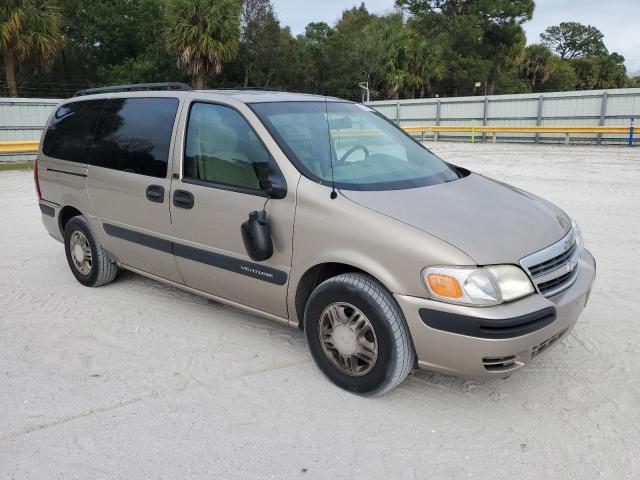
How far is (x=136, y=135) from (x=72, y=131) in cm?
102

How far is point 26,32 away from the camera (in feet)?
70.8

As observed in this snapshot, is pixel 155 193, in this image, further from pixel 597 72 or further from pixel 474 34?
pixel 597 72

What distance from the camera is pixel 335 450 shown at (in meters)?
2.63

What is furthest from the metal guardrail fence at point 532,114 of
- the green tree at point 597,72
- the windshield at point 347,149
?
the green tree at point 597,72

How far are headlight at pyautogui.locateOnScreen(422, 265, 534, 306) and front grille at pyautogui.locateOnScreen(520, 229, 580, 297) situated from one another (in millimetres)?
147

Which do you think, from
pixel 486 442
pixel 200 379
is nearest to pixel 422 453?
pixel 486 442

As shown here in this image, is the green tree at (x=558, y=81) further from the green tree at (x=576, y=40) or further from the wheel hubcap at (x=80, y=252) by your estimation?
the wheel hubcap at (x=80, y=252)

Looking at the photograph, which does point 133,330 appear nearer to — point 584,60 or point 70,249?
point 70,249

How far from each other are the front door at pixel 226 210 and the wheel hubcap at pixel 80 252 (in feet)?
4.56

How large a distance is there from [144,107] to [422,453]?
3.13 meters

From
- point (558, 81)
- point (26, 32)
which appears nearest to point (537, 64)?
point (558, 81)

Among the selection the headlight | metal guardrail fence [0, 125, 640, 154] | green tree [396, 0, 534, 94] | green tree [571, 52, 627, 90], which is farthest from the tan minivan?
green tree [571, 52, 627, 90]

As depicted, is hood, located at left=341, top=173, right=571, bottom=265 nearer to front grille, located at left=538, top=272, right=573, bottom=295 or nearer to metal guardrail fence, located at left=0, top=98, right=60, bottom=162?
front grille, located at left=538, top=272, right=573, bottom=295

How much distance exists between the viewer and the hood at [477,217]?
8.90 ft
